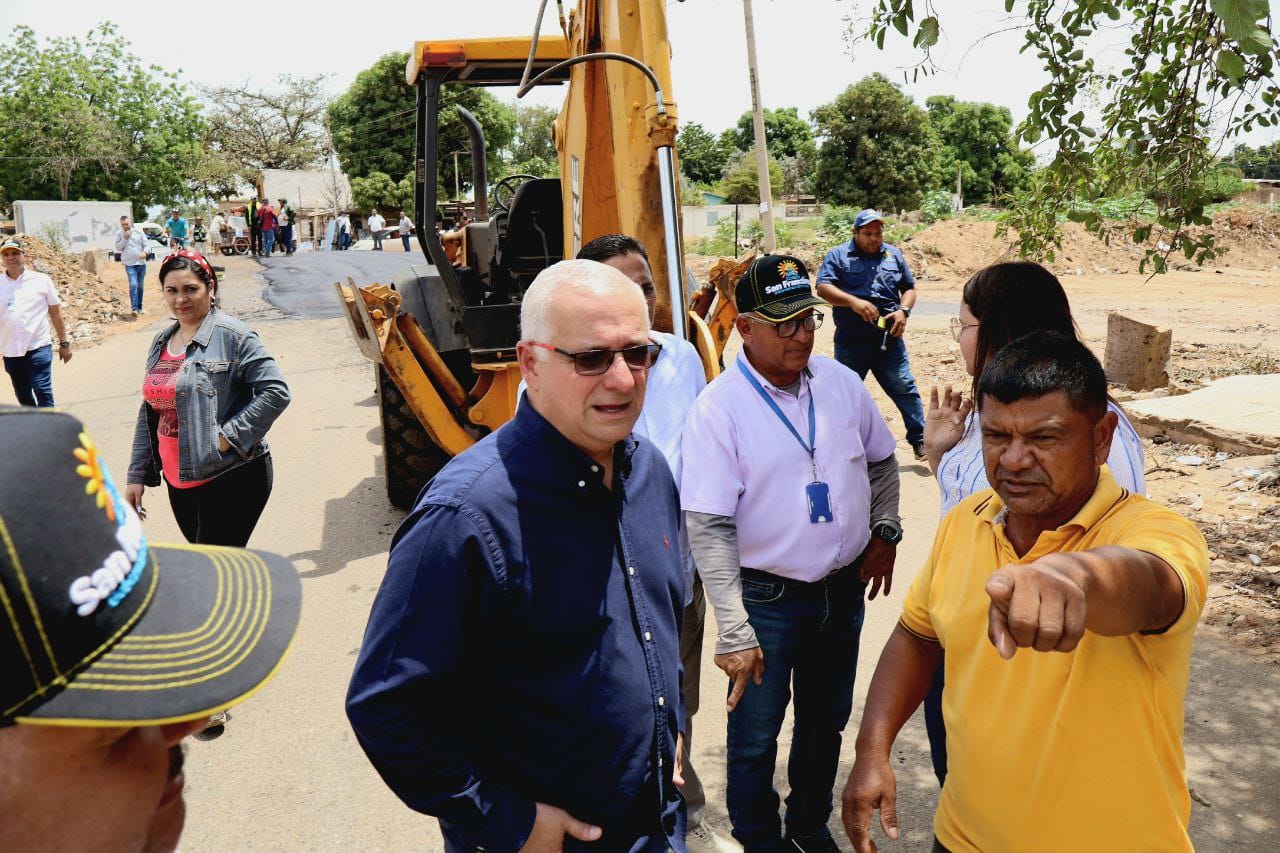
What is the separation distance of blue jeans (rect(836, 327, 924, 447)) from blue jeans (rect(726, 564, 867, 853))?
428 cm

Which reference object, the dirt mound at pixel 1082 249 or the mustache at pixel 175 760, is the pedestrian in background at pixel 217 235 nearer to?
the dirt mound at pixel 1082 249

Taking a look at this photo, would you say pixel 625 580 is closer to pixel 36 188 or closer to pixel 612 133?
pixel 612 133

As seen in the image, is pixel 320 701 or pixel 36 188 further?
pixel 36 188

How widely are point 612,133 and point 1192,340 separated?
12584 millimetres

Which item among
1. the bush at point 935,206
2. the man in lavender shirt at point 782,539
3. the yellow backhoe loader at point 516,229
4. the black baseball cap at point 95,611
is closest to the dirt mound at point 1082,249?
the bush at point 935,206

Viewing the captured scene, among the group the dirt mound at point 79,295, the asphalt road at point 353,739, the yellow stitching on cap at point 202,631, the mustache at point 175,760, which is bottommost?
the asphalt road at point 353,739

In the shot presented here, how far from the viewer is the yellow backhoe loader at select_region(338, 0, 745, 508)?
15.2 feet

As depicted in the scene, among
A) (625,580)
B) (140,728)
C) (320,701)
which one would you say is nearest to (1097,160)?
(625,580)

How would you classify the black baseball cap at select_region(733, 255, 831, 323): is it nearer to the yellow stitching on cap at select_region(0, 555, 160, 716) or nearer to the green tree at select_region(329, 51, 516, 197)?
the yellow stitching on cap at select_region(0, 555, 160, 716)

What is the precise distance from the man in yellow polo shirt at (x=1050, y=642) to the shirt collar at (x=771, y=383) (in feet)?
3.32

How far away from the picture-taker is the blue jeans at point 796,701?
303cm

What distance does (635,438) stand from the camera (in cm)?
234

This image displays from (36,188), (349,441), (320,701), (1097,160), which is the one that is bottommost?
(320,701)

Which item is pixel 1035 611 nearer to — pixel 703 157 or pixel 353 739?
pixel 353 739
